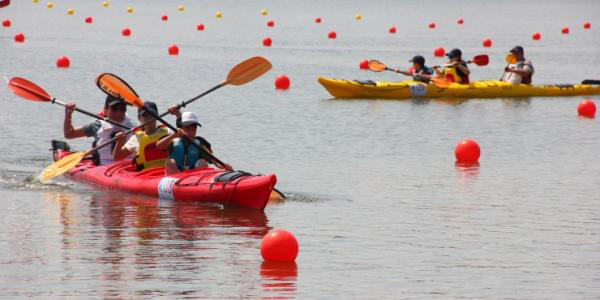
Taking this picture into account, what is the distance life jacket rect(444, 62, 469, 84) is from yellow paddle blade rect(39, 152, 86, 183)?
52.4ft

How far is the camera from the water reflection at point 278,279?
1253 cm

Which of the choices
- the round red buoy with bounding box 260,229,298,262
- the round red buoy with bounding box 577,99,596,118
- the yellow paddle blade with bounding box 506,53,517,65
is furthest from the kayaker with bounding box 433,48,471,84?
the round red buoy with bounding box 260,229,298,262

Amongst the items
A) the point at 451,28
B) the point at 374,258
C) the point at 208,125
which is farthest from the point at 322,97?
the point at 451,28

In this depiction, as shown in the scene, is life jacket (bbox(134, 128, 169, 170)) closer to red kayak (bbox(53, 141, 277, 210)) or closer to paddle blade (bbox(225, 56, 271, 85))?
red kayak (bbox(53, 141, 277, 210))

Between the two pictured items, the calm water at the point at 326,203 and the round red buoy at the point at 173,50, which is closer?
the calm water at the point at 326,203

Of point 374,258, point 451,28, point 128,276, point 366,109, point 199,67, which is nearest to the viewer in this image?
point 128,276

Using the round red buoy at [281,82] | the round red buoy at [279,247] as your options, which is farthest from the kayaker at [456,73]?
the round red buoy at [279,247]

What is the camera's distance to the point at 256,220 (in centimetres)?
1678

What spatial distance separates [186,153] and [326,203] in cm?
190

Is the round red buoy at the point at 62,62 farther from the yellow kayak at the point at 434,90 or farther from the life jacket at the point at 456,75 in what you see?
the life jacket at the point at 456,75

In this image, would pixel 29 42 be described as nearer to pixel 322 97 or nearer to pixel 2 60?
pixel 2 60

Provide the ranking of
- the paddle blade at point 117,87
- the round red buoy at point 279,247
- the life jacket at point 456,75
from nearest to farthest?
the round red buoy at point 279,247
the paddle blade at point 117,87
the life jacket at point 456,75

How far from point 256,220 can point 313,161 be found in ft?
19.5

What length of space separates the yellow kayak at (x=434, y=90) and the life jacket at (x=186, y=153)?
15.0 meters
